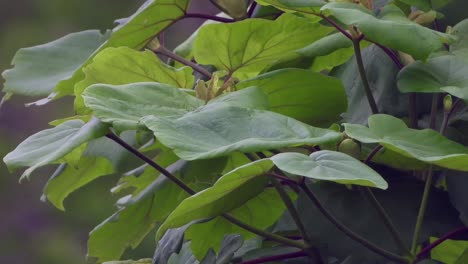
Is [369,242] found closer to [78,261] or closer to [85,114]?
[85,114]

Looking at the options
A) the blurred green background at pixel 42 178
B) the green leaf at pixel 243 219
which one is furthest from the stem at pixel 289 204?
the blurred green background at pixel 42 178

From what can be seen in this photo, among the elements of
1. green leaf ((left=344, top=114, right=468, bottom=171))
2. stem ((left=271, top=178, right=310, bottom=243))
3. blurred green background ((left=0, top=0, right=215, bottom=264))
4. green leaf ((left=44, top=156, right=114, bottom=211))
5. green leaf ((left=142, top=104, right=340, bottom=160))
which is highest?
green leaf ((left=142, top=104, right=340, bottom=160))

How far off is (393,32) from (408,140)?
0.08 metres

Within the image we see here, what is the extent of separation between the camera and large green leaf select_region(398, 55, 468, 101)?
0.70 meters

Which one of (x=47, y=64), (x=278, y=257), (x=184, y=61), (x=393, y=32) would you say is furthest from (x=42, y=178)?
(x=393, y=32)

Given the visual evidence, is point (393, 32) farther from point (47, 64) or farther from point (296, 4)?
point (47, 64)

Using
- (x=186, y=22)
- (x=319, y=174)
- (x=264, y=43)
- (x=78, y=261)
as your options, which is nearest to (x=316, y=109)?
(x=264, y=43)

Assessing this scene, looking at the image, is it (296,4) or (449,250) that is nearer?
(296,4)

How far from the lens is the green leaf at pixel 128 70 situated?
0.74 meters

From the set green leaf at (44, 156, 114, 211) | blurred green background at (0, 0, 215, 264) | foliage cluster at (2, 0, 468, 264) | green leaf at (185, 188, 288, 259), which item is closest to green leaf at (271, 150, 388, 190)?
foliage cluster at (2, 0, 468, 264)

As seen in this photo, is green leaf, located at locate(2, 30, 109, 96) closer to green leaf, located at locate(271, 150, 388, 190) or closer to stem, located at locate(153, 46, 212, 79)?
stem, located at locate(153, 46, 212, 79)

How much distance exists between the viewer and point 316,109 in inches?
29.1

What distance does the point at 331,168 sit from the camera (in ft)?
1.86

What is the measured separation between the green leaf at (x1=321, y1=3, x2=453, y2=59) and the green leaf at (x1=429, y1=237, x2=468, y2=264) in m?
0.23
